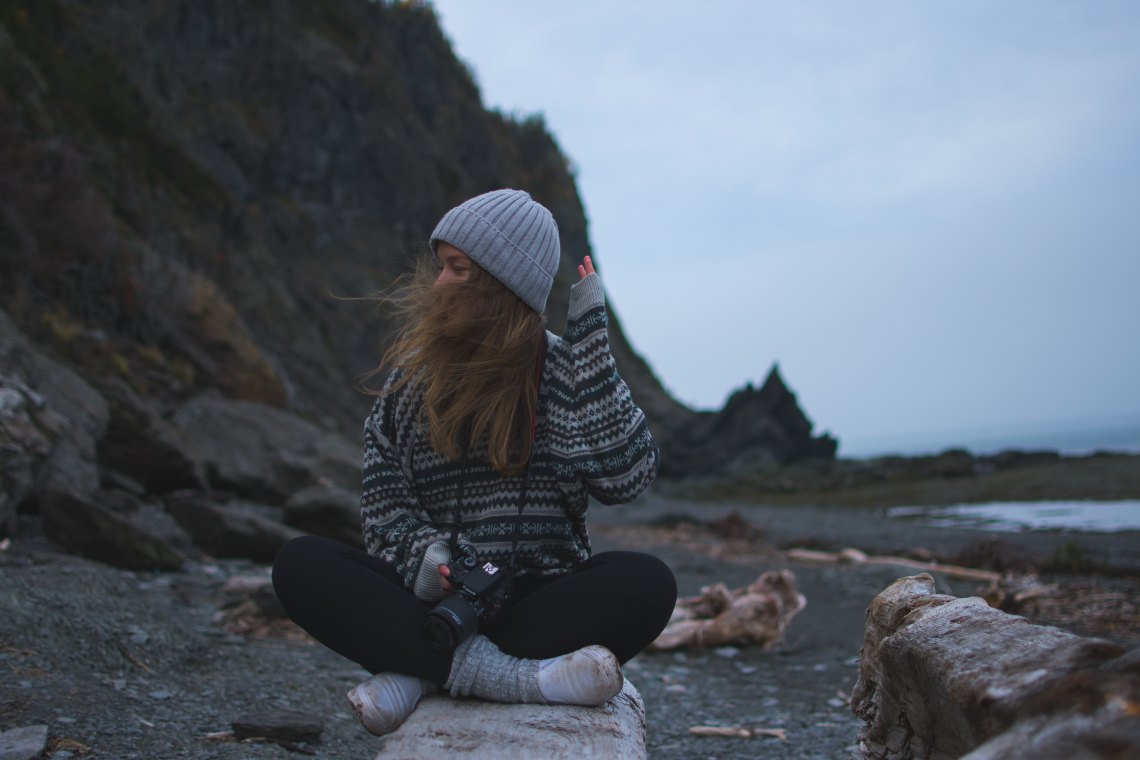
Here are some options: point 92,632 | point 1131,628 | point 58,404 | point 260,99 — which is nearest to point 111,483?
point 58,404

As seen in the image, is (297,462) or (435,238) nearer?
(435,238)

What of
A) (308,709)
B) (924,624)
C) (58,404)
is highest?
(58,404)

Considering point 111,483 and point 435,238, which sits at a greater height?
point 435,238

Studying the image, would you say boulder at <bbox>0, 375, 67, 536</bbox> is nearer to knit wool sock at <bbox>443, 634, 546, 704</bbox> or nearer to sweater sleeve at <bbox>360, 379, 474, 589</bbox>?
sweater sleeve at <bbox>360, 379, 474, 589</bbox>

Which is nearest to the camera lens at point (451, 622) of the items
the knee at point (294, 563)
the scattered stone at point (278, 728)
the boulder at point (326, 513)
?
the knee at point (294, 563)

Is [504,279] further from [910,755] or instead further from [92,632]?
[92,632]

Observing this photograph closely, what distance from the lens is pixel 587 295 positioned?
2652 millimetres

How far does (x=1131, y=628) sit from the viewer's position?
233 inches

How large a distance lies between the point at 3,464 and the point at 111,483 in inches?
95.1

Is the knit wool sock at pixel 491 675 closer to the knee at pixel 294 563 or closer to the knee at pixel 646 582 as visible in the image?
the knee at pixel 646 582

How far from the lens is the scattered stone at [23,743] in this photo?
8.19 ft

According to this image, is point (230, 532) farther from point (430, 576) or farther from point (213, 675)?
point (430, 576)

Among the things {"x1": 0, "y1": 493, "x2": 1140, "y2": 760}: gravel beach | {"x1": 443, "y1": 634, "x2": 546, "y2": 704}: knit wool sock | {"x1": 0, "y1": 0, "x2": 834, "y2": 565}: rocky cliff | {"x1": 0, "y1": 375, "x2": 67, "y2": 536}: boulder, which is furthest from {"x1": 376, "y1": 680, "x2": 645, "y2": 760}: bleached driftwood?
{"x1": 0, "y1": 375, "x2": 67, "y2": 536}: boulder

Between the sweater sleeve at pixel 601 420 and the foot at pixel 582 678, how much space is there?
44 centimetres
